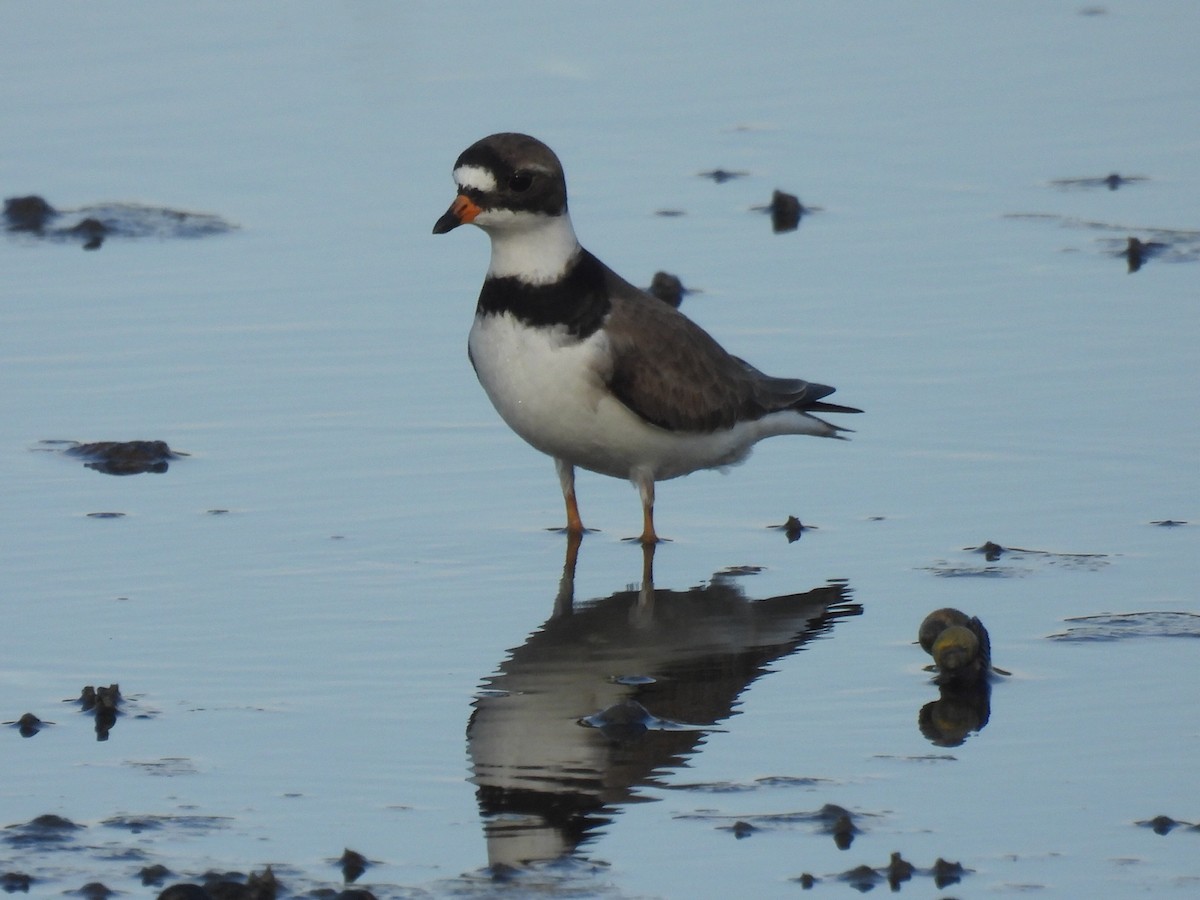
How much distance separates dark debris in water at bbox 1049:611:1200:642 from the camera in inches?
291

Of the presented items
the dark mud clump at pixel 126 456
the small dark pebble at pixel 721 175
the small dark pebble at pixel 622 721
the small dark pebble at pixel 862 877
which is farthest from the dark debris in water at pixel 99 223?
the small dark pebble at pixel 862 877

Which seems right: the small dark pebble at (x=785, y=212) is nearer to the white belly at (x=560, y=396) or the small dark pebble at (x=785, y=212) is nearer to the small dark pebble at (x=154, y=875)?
the white belly at (x=560, y=396)

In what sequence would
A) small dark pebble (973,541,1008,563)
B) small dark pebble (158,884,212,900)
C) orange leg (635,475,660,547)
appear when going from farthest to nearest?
orange leg (635,475,660,547) → small dark pebble (973,541,1008,563) → small dark pebble (158,884,212,900)

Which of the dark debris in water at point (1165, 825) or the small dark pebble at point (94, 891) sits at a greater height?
the dark debris in water at point (1165, 825)

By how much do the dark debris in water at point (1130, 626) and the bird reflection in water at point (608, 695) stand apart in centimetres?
71

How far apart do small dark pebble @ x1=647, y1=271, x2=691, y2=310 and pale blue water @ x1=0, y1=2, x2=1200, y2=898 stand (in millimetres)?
222

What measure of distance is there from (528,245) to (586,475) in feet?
4.85

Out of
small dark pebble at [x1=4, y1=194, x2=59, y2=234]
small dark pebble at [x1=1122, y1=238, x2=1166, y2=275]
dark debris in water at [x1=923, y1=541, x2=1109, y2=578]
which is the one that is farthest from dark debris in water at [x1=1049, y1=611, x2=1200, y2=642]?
small dark pebble at [x1=4, y1=194, x2=59, y2=234]

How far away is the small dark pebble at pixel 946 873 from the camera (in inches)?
223

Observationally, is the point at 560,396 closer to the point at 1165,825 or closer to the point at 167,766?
the point at 167,766

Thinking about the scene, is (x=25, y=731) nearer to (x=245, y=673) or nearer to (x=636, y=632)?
(x=245, y=673)

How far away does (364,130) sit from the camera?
43.7 feet

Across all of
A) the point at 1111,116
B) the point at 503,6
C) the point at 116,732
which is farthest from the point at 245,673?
the point at 503,6

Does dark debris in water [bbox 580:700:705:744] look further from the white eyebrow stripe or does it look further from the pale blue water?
the white eyebrow stripe
